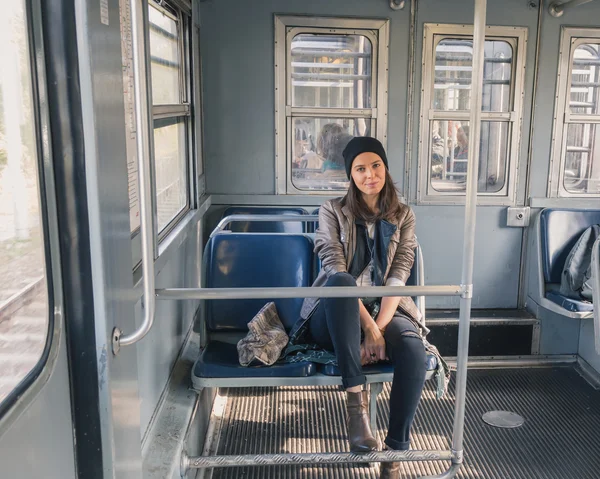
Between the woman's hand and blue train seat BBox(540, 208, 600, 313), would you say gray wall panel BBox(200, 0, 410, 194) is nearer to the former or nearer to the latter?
blue train seat BBox(540, 208, 600, 313)

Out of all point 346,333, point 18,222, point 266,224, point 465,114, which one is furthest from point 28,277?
point 465,114

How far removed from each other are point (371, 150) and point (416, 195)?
1644mm

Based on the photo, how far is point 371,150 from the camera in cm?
284

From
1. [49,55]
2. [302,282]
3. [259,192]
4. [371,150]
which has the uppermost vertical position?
[49,55]

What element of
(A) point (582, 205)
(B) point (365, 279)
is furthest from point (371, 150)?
(A) point (582, 205)

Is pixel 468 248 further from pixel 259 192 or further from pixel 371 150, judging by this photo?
pixel 259 192

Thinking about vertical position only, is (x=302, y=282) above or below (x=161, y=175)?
below

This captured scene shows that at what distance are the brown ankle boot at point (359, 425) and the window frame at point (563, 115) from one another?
105 inches

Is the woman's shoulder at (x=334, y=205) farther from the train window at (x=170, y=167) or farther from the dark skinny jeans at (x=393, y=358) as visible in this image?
the train window at (x=170, y=167)

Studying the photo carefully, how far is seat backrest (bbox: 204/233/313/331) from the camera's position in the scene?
→ 9.66ft

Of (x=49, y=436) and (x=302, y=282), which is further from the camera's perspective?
(x=302, y=282)

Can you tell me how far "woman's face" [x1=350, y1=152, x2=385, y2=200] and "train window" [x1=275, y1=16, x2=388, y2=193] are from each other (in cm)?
150

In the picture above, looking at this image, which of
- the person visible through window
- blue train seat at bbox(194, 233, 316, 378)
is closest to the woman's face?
blue train seat at bbox(194, 233, 316, 378)

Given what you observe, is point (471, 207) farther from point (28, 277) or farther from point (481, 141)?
point (481, 141)
